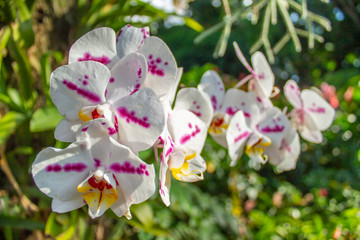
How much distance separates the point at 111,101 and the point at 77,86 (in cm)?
4

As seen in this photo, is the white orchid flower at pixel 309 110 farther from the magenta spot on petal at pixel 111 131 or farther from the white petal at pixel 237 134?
the magenta spot on petal at pixel 111 131

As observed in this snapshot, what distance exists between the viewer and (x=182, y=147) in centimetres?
42

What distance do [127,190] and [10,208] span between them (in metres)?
0.51

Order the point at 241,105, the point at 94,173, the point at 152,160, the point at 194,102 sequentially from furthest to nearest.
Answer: the point at 152,160
the point at 241,105
the point at 194,102
the point at 94,173


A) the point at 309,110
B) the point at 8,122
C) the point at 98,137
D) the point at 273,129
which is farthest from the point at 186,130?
the point at 8,122

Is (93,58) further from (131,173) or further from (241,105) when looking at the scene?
(241,105)

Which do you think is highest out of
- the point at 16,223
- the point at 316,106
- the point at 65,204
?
the point at 65,204

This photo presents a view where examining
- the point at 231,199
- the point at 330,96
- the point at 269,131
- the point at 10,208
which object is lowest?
the point at 231,199

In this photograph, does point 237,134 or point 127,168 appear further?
point 237,134

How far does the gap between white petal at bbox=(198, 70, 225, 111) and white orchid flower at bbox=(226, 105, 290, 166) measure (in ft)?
0.16

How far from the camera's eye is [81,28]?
866 mm

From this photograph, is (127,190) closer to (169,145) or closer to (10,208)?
(169,145)

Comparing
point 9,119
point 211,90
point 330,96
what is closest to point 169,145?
point 211,90

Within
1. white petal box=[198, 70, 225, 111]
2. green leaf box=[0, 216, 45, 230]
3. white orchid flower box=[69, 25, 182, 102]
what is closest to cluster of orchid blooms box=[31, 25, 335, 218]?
white orchid flower box=[69, 25, 182, 102]
